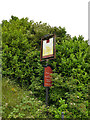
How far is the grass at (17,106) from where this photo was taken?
6.45 meters

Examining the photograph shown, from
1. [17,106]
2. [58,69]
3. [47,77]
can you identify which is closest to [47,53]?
[47,77]

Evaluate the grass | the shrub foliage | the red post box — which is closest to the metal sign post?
the red post box

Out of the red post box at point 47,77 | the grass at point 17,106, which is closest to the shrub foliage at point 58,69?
the red post box at point 47,77

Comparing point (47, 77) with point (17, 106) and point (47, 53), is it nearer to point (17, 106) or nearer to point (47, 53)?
point (47, 53)

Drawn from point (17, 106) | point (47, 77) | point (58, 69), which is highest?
point (58, 69)

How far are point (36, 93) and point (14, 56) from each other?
93.8 inches

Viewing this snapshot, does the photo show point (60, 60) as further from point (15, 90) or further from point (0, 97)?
point (0, 97)

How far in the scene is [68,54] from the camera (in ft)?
28.7

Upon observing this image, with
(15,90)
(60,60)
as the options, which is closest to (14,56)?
(15,90)

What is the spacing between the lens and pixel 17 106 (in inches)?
261

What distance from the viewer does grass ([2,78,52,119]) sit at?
21.2 feet

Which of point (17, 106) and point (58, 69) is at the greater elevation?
point (58, 69)

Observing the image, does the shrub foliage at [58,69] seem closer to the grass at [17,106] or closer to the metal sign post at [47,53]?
the metal sign post at [47,53]

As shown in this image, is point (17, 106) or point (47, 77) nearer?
point (17, 106)
